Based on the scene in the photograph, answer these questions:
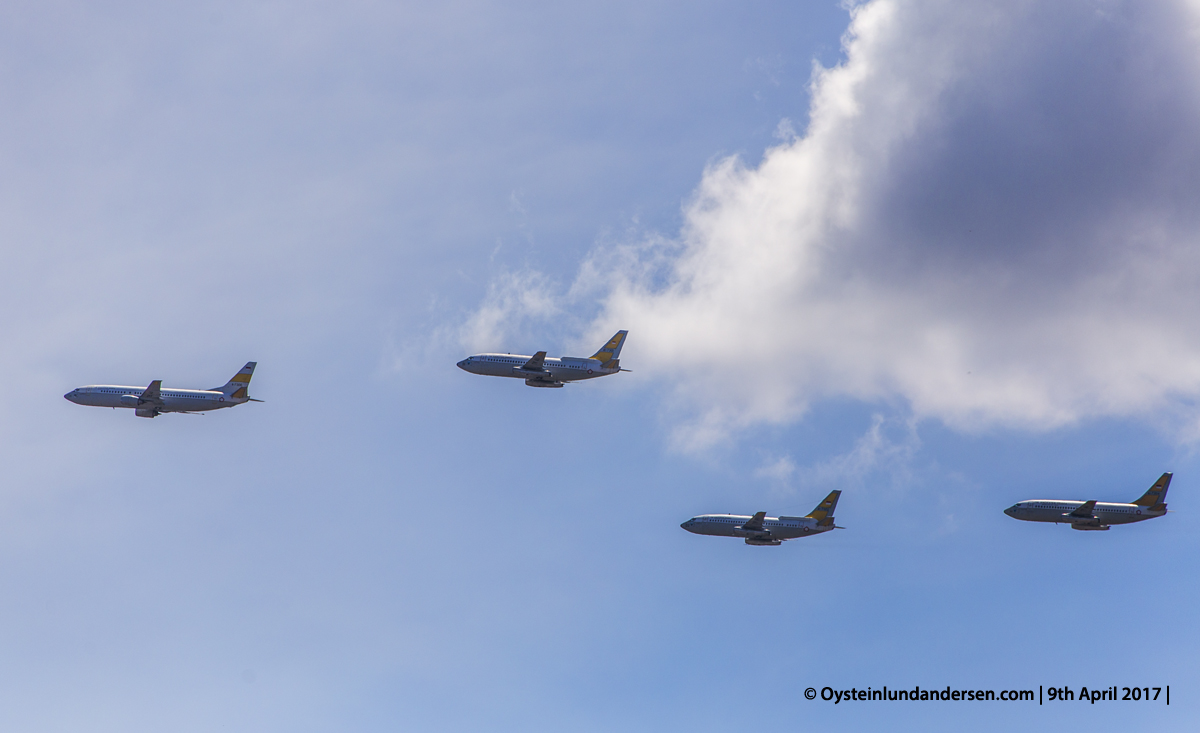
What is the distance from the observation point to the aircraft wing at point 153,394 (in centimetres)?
19312

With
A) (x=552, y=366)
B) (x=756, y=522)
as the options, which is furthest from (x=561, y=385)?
(x=756, y=522)

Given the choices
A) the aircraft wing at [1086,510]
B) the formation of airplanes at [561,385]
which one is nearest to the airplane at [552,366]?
the formation of airplanes at [561,385]

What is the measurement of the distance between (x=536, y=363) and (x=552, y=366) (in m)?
3.12

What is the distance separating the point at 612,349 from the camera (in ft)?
638

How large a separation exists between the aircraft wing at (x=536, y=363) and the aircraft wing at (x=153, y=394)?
62.4 m

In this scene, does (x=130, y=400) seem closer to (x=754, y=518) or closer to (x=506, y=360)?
(x=506, y=360)

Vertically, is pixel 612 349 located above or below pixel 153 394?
above

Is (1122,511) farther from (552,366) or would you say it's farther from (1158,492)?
(552,366)

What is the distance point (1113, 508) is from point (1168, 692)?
188ft

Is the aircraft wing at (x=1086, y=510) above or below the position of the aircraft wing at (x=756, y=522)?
above

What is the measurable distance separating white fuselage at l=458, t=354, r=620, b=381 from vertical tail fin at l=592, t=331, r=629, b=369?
1.76 metres

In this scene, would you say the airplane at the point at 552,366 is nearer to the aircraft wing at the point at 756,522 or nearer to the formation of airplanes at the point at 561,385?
the formation of airplanes at the point at 561,385

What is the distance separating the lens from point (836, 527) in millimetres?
199375

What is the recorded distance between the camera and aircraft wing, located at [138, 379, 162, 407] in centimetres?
19312
